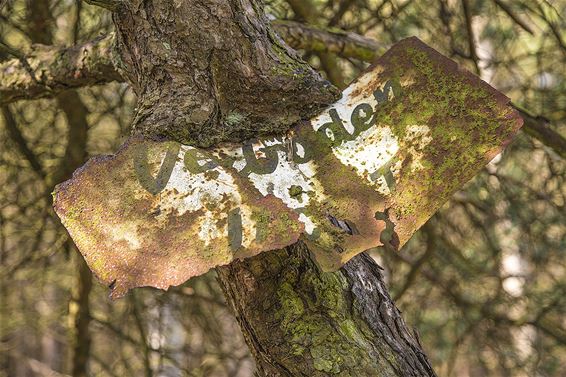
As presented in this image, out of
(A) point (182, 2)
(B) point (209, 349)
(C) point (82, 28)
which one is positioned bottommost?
(B) point (209, 349)

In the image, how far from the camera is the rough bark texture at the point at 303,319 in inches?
43.6

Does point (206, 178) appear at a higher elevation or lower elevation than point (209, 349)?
higher

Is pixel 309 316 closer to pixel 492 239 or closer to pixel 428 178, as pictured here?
pixel 428 178

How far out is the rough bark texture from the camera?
1106 mm

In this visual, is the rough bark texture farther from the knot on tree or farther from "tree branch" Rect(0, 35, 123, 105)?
"tree branch" Rect(0, 35, 123, 105)

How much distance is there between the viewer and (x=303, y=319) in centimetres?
111

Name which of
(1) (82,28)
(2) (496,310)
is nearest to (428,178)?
(1) (82,28)

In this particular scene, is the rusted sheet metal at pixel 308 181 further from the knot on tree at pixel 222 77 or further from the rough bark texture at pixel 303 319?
the rough bark texture at pixel 303 319

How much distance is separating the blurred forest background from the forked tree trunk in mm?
1684

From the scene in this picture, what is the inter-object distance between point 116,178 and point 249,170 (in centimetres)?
18

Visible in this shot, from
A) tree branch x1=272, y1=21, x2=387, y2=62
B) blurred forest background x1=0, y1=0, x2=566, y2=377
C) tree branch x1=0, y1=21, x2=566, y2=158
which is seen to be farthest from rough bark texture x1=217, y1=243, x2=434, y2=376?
blurred forest background x1=0, y1=0, x2=566, y2=377

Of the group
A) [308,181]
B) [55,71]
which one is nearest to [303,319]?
[308,181]

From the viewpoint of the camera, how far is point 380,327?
45.9 inches

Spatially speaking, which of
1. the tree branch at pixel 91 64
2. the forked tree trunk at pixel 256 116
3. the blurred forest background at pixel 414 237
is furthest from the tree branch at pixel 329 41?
the forked tree trunk at pixel 256 116
